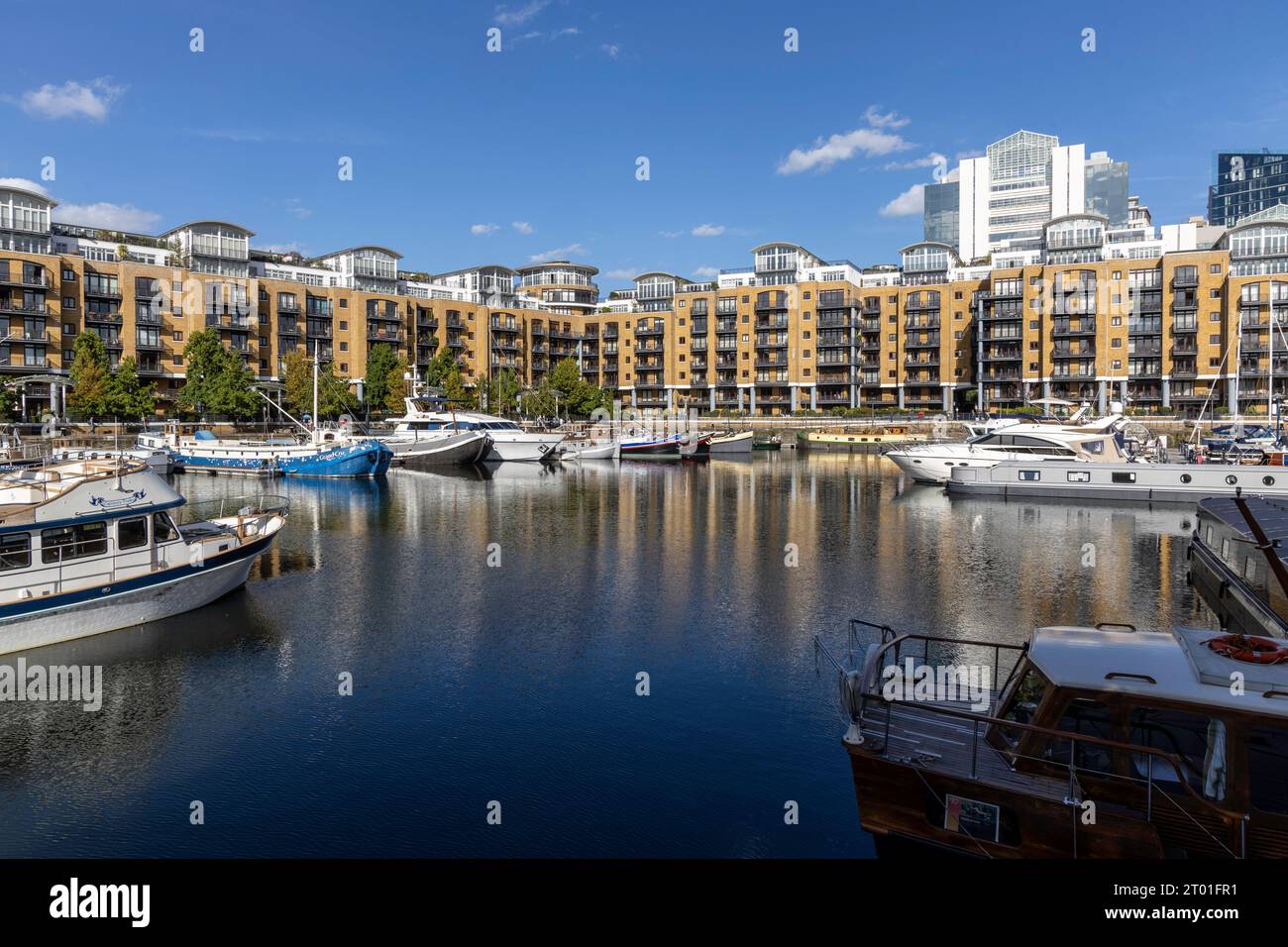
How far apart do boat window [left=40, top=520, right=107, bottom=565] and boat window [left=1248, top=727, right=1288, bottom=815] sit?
21899mm

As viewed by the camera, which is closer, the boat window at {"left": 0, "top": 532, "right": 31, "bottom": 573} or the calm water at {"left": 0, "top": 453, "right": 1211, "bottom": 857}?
the calm water at {"left": 0, "top": 453, "right": 1211, "bottom": 857}

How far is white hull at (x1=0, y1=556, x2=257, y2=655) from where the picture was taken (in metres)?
18.9

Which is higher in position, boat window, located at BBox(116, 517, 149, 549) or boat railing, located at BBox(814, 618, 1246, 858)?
boat window, located at BBox(116, 517, 149, 549)

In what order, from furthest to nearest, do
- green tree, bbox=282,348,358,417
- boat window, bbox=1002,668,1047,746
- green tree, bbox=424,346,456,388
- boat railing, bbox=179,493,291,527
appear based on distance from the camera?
green tree, bbox=424,346,456,388
green tree, bbox=282,348,358,417
boat railing, bbox=179,493,291,527
boat window, bbox=1002,668,1047,746

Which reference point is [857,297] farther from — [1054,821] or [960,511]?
[1054,821]

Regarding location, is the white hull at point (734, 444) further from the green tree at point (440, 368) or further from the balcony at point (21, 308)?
the balcony at point (21, 308)

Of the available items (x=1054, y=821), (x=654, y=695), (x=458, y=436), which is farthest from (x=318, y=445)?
(x=1054, y=821)

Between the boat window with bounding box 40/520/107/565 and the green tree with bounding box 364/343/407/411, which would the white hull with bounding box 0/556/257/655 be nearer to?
the boat window with bounding box 40/520/107/565

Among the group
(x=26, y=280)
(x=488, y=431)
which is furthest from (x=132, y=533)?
(x=26, y=280)

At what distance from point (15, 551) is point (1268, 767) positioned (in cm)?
2241

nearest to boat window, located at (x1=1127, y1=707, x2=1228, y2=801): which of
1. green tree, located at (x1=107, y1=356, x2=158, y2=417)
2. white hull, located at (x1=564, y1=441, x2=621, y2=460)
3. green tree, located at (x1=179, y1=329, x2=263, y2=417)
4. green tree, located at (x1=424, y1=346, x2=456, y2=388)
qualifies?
white hull, located at (x1=564, y1=441, x2=621, y2=460)

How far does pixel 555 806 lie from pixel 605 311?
14510 centimetres

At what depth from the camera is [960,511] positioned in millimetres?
45281

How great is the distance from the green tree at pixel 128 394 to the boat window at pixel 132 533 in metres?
75.5
